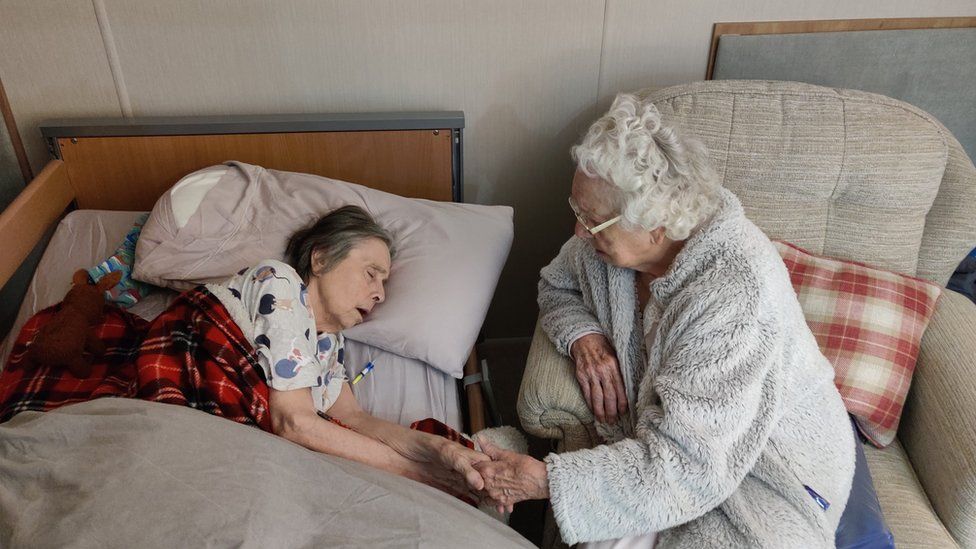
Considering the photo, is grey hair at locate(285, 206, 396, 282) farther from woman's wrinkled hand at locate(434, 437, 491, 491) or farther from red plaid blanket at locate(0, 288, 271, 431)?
woman's wrinkled hand at locate(434, 437, 491, 491)

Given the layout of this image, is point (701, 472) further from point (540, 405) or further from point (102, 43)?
point (102, 43)

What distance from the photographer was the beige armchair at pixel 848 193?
1.64m

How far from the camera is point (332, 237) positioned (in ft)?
5.43

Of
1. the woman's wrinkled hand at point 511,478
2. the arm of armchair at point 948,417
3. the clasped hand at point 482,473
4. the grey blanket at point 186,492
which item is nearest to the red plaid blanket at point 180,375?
the grey blanket at point 186,492

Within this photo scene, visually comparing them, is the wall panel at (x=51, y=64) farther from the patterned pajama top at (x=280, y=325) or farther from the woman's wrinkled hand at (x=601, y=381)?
the woman's wrinkled hand at (x=601, y=381)

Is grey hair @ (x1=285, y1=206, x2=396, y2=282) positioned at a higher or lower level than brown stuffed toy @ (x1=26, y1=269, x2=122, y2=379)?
higher

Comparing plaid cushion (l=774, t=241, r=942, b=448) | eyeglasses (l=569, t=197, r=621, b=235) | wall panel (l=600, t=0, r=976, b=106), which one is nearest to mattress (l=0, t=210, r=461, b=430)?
eyeglasses (l=569, t=197, r=621, b=235)

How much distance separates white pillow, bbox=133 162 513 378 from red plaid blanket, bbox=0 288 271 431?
0.96ft

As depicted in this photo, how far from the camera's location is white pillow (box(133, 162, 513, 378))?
1755 mm

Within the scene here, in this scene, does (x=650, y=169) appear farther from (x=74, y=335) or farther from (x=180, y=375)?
(x=74, y=335)

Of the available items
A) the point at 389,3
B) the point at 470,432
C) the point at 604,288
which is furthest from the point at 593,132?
the point at 389,3

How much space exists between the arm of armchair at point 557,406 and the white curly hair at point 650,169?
45 centimetres

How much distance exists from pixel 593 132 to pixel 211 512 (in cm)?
92

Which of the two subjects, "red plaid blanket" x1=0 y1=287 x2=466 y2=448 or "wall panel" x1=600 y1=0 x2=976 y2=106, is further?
"wall panel" x1=600 y1=0 x2=976 y2=106
